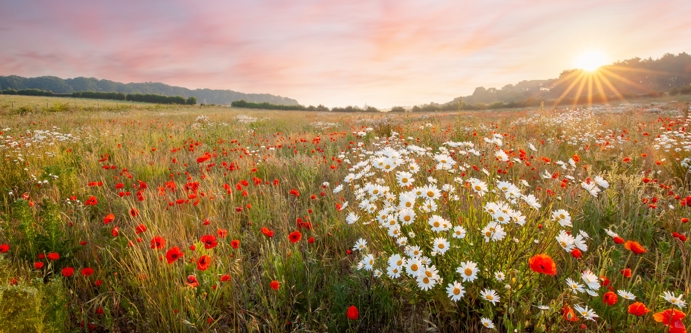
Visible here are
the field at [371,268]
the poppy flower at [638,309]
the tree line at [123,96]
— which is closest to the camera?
the poppy flower at [638,309]

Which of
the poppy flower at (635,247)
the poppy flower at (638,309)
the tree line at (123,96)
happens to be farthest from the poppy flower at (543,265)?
the tree line at (123,96)

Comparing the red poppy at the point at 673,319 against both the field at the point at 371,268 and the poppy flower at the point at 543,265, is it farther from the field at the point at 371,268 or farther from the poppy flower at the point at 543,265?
the poppy flower at the point at 543,265

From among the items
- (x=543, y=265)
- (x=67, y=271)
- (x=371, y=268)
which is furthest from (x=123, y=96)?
(x=543, y=265)

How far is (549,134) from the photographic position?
8406 millimetres

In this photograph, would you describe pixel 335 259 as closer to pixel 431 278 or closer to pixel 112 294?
pixel 431 278

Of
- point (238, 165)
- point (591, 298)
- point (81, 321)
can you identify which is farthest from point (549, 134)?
point (81, 321)

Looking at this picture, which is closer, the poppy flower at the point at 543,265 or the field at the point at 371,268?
the poppy flower at the point at 543,265

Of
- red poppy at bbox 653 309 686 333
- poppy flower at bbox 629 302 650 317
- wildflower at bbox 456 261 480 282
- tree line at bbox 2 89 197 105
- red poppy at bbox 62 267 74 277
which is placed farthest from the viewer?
tree line at bbox 2 89 197 105

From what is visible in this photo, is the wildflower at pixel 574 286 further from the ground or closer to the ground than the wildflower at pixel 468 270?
closer to the ground

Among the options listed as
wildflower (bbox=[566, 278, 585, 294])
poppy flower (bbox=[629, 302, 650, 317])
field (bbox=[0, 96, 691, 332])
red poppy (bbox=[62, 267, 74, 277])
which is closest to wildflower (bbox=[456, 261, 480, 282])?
field (bbox=[0, 96, 691, 332])

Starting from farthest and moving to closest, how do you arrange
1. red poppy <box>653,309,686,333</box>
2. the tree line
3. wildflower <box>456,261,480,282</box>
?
the tree line
wildflower <box>456,261,480,282</box>
red poppy <box>653,309,686,333</box>

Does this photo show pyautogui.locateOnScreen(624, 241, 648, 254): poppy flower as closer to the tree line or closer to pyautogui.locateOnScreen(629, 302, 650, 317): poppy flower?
pyautogui.locateOnScreen(629, 302, 650, 317): poppy flower

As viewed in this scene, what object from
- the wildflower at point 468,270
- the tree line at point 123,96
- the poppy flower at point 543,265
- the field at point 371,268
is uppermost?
the tree line at point 123,96

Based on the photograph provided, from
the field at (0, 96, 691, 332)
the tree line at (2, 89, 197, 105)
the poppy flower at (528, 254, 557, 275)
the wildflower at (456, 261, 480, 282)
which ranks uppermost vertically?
the tree line at (2, 89, 197, 105)
